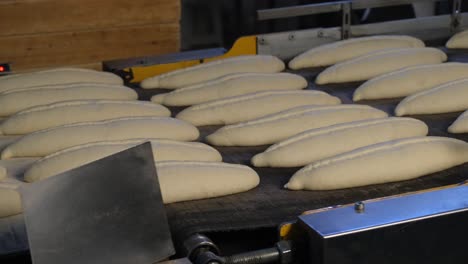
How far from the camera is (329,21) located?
14.0ft

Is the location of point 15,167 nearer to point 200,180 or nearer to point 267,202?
point 200,180

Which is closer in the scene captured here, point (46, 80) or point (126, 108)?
point (126, 108)

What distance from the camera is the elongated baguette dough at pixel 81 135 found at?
1524 mm

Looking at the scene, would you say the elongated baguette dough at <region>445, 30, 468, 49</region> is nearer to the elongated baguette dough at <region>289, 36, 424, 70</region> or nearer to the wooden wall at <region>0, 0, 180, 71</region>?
the elongated baguette dough at <region>289, 36, 424, 70</region>

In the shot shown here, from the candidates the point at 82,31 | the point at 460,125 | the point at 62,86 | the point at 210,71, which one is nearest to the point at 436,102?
the point at 460,125

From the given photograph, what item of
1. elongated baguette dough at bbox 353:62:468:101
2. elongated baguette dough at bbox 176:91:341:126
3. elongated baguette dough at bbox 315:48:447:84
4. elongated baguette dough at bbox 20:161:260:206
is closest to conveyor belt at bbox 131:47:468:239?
elongated baguette dough at bbox 20:161:260:206

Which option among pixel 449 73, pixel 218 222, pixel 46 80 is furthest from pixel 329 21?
pixel 218 222

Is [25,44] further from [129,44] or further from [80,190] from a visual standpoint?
[80,190]

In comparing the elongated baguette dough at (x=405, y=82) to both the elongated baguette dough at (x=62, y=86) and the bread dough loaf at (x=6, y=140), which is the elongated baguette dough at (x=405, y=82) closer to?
the elongated baguette dough at (x=62, y=86)

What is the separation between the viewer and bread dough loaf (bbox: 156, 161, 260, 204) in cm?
122

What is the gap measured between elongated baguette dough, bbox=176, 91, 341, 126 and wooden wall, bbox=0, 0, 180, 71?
4.28 ft

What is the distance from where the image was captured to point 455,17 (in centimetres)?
263

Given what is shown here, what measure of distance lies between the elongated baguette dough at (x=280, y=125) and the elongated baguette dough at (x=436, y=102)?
0.59 ft

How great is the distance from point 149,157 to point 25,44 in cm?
213
